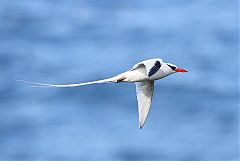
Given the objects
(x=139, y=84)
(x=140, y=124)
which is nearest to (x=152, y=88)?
(x=139, y=84)

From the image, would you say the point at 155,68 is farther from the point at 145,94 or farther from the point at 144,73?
the point at 145,94

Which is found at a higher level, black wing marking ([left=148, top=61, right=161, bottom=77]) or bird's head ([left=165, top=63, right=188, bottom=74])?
bird's head ([left=165, top=63, right=188, bottom=74])

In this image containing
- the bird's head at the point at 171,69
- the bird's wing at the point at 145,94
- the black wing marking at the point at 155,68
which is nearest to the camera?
the black wing marking at the point at 155,68

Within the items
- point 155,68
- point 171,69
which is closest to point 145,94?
point 171,69

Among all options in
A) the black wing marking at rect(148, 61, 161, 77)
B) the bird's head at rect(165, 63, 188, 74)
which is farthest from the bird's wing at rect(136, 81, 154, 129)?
the black wing marking at rect(148, 61, 161, 77)

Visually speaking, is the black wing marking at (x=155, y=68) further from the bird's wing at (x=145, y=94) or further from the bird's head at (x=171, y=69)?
the bird's wing at (x=145, y=94)

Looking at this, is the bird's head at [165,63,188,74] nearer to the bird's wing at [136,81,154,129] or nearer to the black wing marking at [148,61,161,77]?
the black wing marking at [148,61,161,77]

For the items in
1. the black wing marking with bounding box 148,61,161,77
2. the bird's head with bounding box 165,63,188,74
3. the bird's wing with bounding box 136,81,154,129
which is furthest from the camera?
the bird's wing with bounding box 136,81,154,129

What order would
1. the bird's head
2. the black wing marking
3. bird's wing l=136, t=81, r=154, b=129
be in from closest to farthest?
1. the black wing marking
2. the bird's head
3. bird's wing l=136, t=81, r=154, b=129

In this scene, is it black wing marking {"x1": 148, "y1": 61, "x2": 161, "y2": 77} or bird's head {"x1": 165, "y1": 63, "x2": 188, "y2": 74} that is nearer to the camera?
black wing marking {"x1": 148, "y1": 61, "x2": 161, "y2": 77}

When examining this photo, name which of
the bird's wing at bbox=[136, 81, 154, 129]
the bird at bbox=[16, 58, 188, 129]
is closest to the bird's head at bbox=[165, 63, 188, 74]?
the bird at bbox=[16, 58, 188, 129]

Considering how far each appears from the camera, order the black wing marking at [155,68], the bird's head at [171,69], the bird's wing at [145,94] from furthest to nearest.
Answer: the bird's wing at [145,94] < the bird's head at [171,69] < the black wing marking at [155,68]

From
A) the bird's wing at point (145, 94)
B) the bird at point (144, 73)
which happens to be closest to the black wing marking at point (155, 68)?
the bird at point (144, 73)

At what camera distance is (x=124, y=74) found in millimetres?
17375
